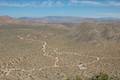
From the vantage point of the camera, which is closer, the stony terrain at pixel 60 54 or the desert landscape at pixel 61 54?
the desert landscape at pixel 61 54

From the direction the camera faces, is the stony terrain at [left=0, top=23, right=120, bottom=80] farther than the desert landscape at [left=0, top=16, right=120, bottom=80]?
Yes

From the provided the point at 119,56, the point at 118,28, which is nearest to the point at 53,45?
the point at 119,56

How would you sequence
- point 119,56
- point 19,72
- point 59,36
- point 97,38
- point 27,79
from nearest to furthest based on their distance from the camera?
point 27,79 < point 19,72 < point 119,56 < point 97,38 < point 59,36

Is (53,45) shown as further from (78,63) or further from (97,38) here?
(78,63)

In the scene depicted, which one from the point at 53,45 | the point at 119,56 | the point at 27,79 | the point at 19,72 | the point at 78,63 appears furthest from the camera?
the point at 53,45

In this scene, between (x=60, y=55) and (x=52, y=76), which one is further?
(x=60, y=55)
